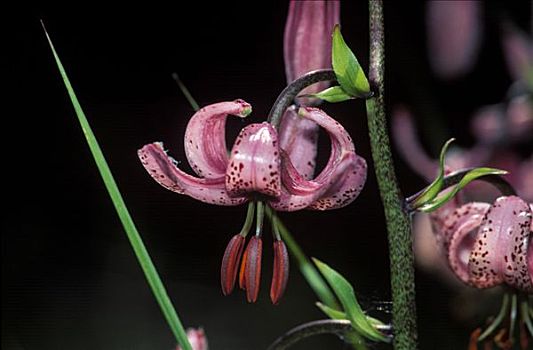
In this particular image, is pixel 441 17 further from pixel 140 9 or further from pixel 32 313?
pixel 32 313

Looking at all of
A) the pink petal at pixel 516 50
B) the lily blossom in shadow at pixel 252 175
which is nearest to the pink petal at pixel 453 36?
the pink petal at pixel 516 50

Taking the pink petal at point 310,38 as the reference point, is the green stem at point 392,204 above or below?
below

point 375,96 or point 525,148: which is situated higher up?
point 375,96

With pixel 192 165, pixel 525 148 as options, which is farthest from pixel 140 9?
pixel 192 165

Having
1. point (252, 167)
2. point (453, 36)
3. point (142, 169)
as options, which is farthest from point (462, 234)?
point (142, 169)

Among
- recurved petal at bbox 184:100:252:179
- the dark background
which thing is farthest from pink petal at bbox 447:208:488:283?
the dark background

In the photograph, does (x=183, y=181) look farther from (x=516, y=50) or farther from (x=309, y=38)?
(x=516, y=50)

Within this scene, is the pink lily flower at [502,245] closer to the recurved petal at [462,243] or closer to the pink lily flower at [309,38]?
the recurved petal at [462,243]
